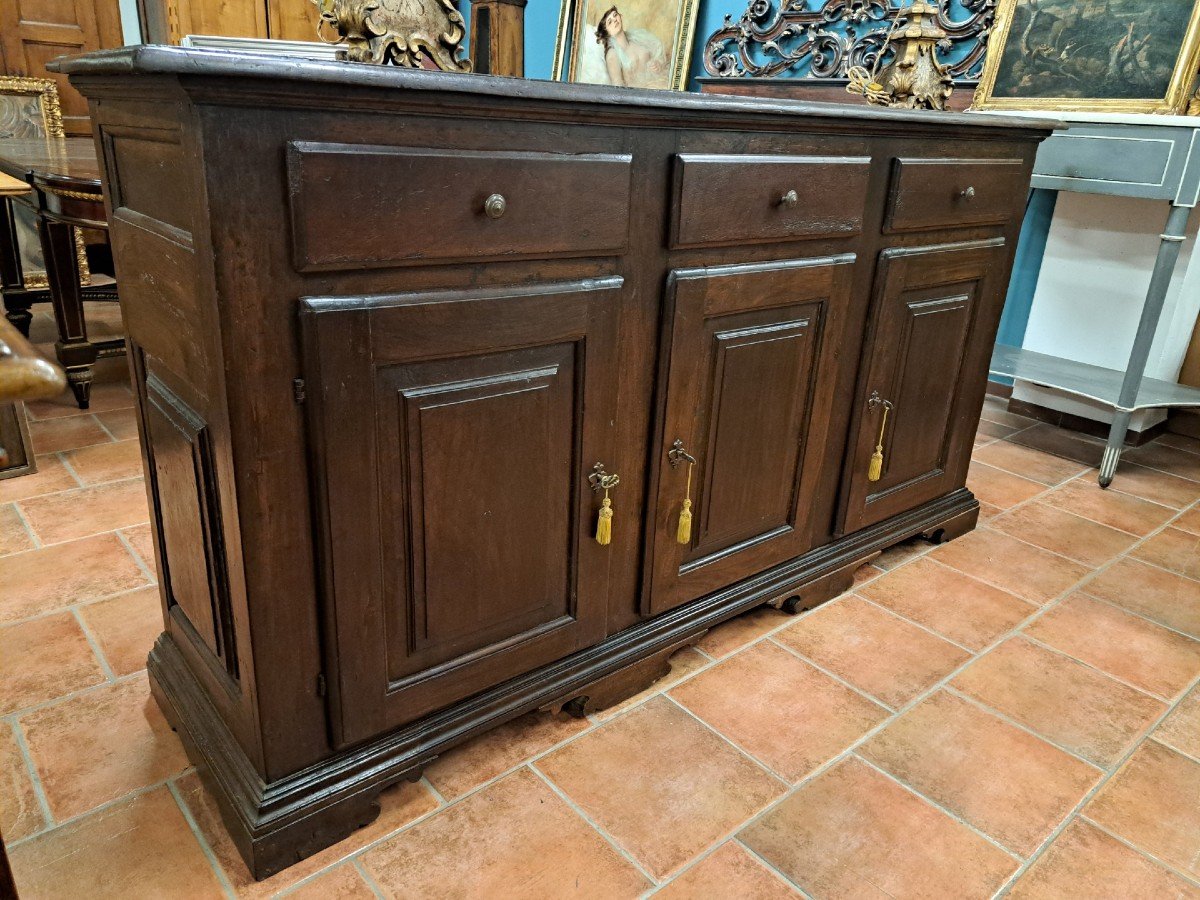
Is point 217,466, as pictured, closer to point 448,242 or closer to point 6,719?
point 448,242

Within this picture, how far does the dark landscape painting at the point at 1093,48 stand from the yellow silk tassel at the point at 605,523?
85.3 inches

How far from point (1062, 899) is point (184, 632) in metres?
1.43

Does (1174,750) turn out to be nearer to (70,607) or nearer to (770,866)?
(770,866)

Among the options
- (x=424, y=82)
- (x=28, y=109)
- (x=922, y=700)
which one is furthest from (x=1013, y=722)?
(x=28, y=109)

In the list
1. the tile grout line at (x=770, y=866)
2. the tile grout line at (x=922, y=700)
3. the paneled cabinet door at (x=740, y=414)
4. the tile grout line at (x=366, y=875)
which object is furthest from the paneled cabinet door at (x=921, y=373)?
the tile grout line at (x=366, y=875)

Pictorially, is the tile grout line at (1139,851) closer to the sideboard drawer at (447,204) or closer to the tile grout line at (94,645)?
the sideboard drawer at (447,204)

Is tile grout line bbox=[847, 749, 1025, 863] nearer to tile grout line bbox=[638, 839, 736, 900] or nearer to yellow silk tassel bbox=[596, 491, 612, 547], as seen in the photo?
tile grout line bbox=[638, 839, 736, 900]

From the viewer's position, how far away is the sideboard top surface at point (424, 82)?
0.88 metres

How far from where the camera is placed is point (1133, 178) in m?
2.39

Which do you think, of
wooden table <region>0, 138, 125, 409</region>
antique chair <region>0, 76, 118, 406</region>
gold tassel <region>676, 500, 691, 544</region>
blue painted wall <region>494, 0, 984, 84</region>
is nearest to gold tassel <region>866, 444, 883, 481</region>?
gold tassel <region>676, 500, 691, 544</region>

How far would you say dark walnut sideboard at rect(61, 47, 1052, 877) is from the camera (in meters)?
1.02

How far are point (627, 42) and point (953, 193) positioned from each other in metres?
2.21

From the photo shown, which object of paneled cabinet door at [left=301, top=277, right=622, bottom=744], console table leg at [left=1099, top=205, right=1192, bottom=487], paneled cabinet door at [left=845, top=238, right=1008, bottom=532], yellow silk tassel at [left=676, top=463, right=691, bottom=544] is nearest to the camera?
paneled cabinet door at [left=301, top=277, right=622, bottom=744]

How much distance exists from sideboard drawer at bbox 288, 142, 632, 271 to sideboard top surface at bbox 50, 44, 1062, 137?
73 millimetres
